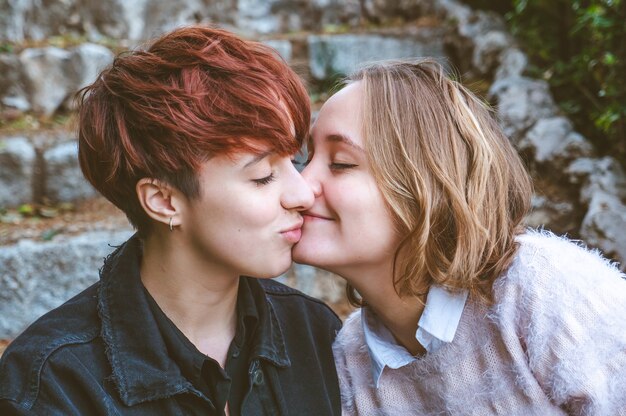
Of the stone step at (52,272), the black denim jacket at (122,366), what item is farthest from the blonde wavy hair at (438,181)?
the stone step at (52,272)

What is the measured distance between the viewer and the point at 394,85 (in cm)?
212

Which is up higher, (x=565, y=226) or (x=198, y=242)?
(x=198, y=242)

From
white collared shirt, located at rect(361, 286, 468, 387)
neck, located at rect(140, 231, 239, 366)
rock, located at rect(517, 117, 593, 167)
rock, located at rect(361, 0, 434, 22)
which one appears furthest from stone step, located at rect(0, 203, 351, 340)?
rock, located at rect(361, 0, 434, 22)

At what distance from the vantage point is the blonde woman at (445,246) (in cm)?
195

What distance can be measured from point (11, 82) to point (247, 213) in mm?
3575

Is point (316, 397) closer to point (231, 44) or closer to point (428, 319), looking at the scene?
point (428, 319)

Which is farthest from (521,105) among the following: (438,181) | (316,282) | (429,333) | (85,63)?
(85,63)

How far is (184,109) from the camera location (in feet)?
6.17

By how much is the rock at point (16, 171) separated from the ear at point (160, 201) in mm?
2660

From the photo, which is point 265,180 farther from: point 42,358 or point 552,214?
point 552,214

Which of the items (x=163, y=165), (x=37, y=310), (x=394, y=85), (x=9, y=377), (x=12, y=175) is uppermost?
(x=394, y=85)

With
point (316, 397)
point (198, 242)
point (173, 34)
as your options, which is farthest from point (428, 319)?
point (173, 34)

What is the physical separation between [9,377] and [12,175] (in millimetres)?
2868

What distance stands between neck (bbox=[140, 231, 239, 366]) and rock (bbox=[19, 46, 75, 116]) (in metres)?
3.25
